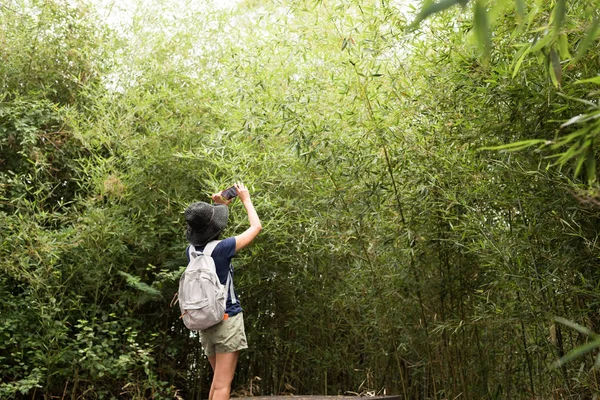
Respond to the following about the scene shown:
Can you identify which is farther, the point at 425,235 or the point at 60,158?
the point at 60,158

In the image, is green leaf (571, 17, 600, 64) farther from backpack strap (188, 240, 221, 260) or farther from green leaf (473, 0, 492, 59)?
backpack strap (188, 240, 221, 260)

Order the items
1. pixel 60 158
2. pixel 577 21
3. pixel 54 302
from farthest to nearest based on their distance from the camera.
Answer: pixel 60 158 → pixel 54 302 → pixel 577 21

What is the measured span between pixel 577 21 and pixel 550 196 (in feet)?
2.75

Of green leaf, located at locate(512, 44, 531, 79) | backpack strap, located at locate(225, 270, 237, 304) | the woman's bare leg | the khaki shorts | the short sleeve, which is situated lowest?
the woman's bare leg

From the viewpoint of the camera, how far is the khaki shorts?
3332mm

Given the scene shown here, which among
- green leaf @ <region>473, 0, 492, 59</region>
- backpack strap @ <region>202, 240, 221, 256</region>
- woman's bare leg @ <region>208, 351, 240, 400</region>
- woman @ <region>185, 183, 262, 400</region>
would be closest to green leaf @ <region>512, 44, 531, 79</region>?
green leaf @ <region>473, 0, 492, 59</region>

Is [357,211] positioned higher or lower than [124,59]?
lower

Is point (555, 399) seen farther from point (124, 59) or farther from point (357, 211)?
point (124, 59)

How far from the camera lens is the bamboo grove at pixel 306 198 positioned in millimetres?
3377

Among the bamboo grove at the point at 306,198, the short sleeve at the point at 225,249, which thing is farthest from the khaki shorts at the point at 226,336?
the bamboo grove at the point at 306,198

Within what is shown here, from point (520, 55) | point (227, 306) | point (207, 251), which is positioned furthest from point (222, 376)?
point (520, 55)

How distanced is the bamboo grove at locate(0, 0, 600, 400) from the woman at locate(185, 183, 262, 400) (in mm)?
879

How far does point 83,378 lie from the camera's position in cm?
547

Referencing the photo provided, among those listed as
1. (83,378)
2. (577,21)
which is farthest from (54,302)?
(577,21)
